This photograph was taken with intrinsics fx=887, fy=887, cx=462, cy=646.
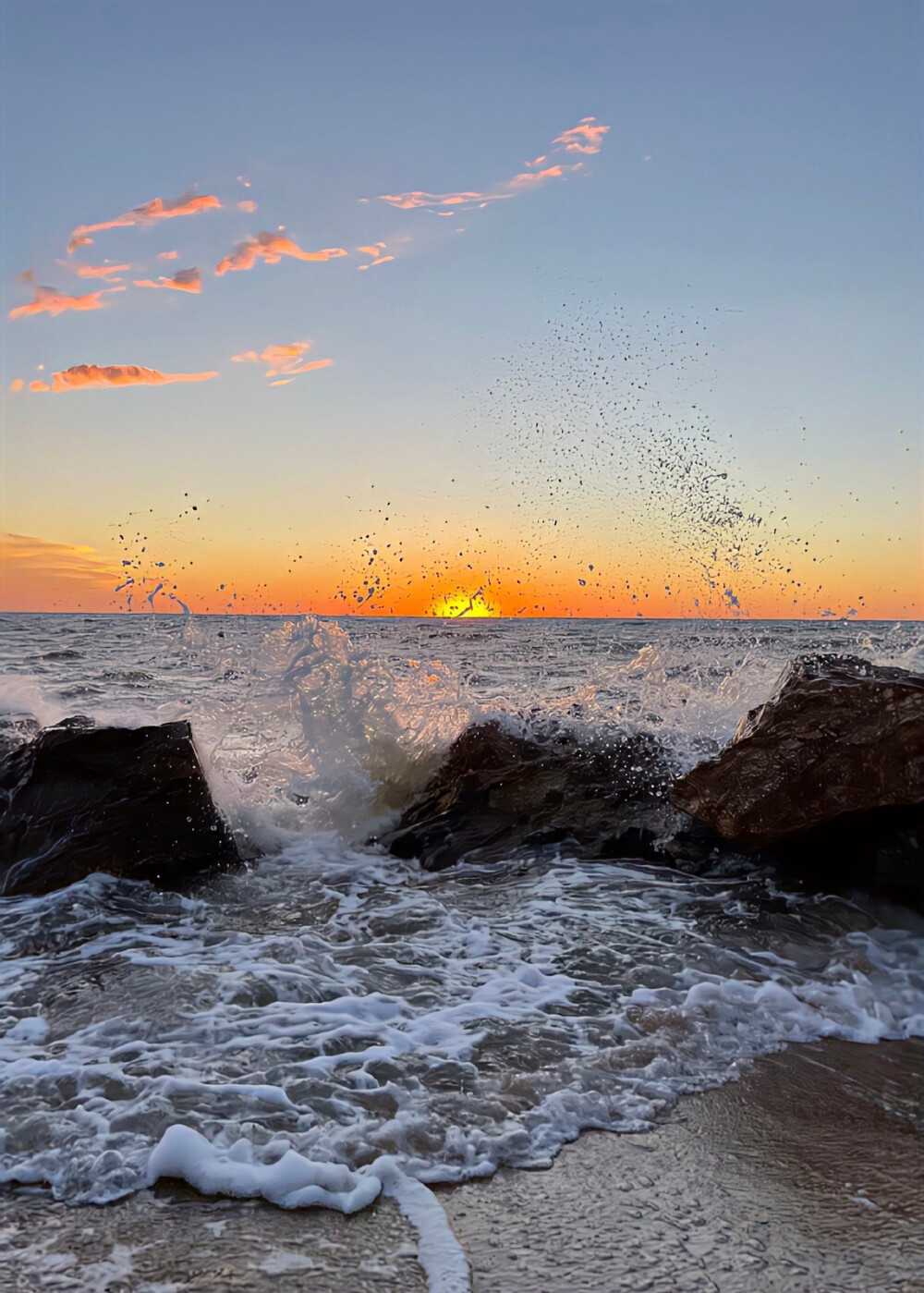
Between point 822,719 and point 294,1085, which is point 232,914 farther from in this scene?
point 822,719

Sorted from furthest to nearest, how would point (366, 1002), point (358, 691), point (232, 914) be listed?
point (358, 691) < point (232, 914) < point (366, 1002)

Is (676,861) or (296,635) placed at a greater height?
(296,635)

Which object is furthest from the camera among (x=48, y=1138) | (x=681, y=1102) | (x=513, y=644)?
(x=513, y=644)

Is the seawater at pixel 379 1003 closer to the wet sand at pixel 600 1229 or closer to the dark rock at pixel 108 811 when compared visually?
the wet sand at pixel 600 1229

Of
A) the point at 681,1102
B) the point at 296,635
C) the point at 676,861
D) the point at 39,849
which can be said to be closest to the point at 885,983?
the point at 681,1102

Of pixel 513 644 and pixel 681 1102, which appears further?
pixel 513 644

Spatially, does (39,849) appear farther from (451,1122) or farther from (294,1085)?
(451,1122)

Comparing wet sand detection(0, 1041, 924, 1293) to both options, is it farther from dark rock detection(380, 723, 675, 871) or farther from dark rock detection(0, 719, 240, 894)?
dark rock detection(380, 723, 675, 871)

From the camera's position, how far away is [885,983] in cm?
358

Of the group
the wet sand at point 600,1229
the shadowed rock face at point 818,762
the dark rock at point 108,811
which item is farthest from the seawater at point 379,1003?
the shadowed rock face at point 818,762

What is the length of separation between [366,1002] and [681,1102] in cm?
121

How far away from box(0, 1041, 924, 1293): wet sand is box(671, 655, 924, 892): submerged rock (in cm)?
215

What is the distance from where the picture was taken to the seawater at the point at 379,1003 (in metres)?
2.39

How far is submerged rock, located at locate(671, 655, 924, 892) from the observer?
4422mm
